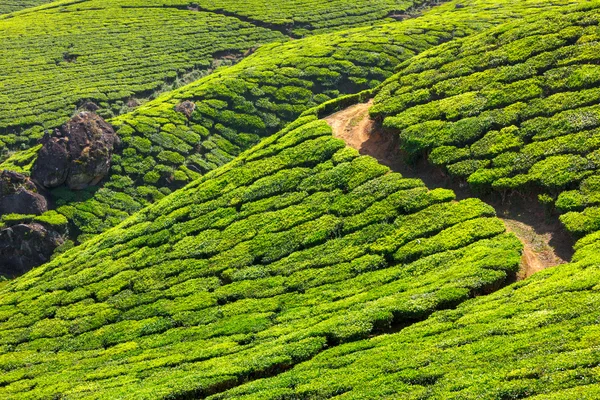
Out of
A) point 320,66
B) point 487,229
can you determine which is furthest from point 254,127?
point 487,229

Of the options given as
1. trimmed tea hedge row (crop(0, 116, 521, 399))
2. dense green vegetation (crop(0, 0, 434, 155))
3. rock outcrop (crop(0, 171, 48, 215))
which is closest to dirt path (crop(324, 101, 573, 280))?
trimmed tea hedge row (crop(0, 116, 521, 399))

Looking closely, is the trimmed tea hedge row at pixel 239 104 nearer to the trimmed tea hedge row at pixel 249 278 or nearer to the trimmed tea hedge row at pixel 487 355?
the trimmed tea hedge row at pixel 249 278

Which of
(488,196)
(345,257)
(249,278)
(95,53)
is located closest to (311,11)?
(95,53)

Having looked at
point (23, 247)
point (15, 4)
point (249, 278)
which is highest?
point (15, 4)

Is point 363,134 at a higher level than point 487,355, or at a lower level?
higher

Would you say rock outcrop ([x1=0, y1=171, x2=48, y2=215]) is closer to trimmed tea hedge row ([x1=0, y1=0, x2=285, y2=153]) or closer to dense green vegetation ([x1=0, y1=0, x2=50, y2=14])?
trimmed tea hedge row ([x1=0, y1=0, x2=285, y2=153])

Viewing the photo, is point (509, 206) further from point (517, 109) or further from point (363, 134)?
point (363, 134)
